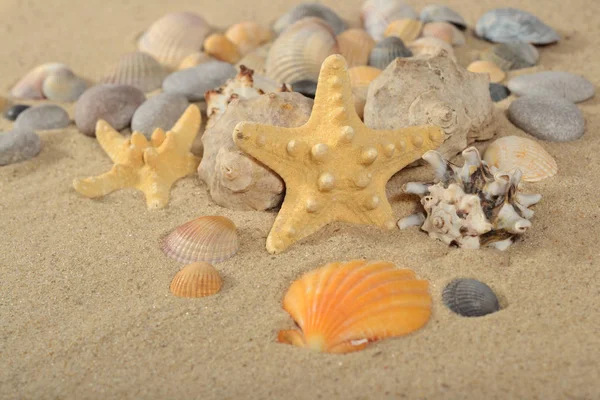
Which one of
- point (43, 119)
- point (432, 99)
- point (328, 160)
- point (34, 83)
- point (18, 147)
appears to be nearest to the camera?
point (328, 160)

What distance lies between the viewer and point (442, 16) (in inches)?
208

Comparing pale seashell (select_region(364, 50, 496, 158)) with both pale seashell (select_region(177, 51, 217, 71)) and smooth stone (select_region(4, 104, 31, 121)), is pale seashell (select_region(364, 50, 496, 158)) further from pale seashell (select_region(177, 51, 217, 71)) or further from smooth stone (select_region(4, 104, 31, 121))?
smooth stone (select_region(4, 104, 31, 121))

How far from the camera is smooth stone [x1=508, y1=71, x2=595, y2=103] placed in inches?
162

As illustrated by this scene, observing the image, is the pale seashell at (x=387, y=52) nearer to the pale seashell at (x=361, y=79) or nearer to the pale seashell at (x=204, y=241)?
the pale seashell at (x=361, y=79)

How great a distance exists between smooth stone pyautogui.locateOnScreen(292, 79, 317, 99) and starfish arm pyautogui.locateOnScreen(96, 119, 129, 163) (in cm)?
119

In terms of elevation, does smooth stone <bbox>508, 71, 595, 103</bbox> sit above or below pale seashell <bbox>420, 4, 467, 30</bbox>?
below

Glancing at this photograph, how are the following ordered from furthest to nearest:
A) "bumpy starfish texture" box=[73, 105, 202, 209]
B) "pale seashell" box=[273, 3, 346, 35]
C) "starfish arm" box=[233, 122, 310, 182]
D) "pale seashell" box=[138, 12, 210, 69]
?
"pale seashell" box=[273, 3, 346, 35]
"pale seashell" box=[138, 12, 210, 69]
"bumpy starfish texture" box=[73, 105, 202, 209]
"starfish arm" box=[233, 122, 310, 182]

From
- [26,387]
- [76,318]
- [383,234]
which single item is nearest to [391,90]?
[383,234]

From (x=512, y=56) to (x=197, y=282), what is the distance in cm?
327

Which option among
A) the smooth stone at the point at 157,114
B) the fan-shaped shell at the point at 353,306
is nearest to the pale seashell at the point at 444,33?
the smooth stone at the point at 157,114

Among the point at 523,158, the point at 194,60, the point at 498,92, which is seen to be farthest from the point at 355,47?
the point at 523,158

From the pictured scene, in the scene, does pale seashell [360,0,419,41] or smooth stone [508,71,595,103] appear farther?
pale seashell [360,0,419,41]

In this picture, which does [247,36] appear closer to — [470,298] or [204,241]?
[204,241]

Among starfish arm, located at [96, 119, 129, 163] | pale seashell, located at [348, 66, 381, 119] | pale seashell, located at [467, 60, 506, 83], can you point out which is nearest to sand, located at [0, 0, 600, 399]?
starfish arm, located at [96, 119, 129, 163]
